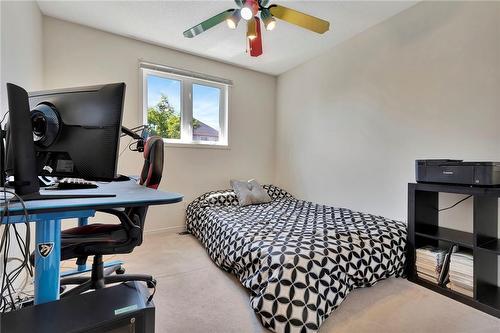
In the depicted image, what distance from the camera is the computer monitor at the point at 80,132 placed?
3.01ft

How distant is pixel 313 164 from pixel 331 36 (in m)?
1.59

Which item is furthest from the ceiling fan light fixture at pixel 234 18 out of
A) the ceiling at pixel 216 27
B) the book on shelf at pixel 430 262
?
the book on shelf at pixel 430 262

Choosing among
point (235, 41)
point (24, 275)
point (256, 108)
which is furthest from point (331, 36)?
point (24, 275)

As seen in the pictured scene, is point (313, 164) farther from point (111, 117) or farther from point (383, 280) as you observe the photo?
point (111, 117)

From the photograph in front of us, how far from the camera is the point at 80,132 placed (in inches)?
37.4

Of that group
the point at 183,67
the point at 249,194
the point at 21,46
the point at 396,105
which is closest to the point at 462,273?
the point at 396,105

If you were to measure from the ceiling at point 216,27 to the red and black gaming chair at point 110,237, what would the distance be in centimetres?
152

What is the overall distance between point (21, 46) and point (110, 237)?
5.57 feet

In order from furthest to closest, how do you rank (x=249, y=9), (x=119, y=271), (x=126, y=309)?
(x=119, y=271) → (x=249, y=9) → (x=126, y=309)

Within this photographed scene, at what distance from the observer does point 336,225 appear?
2.15 metres

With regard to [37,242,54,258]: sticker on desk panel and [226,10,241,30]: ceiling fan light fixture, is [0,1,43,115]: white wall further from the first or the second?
[226,10,241,30]: ceiling fan light fixture

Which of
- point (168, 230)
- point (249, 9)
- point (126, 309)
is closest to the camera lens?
point (126, 309)

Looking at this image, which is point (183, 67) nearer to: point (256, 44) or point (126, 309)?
point (256, 44)

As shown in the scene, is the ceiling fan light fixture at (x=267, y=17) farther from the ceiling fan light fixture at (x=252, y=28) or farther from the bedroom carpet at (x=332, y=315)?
the bedroom carpet at (x=332, y=315)
